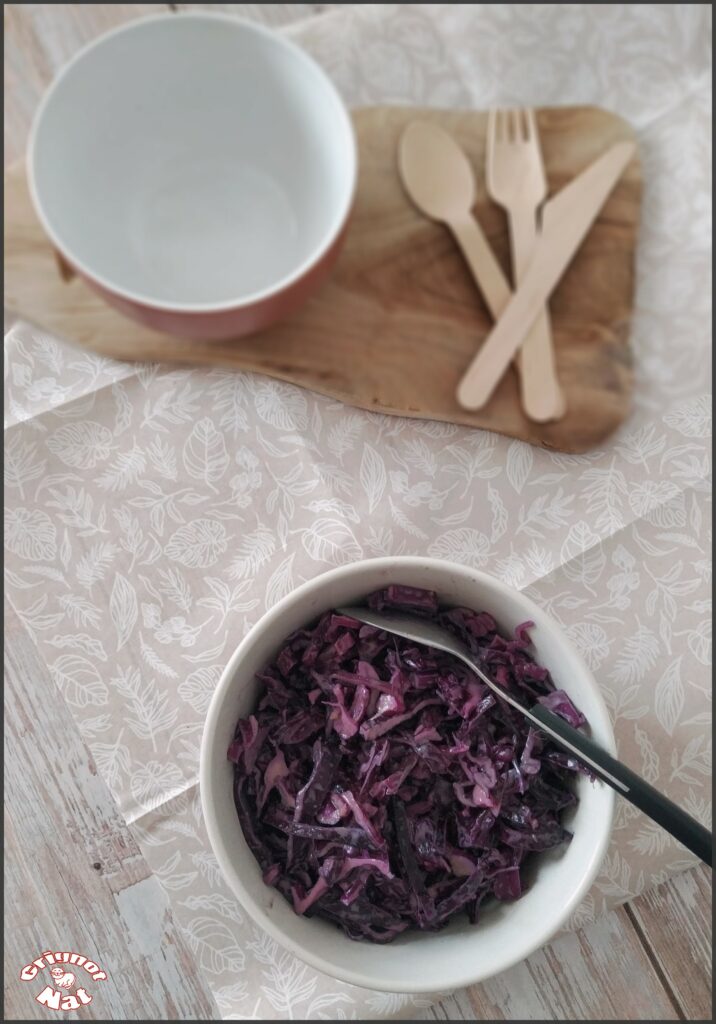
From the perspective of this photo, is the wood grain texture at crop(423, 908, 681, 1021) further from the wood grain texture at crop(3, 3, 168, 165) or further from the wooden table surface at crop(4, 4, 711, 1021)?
the wood grain texture at crop(3, 3, 168, 165)

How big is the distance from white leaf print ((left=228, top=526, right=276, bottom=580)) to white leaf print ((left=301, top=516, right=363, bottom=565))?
0.03 m

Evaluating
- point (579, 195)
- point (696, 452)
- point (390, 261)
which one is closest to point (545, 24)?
point (579, 195)

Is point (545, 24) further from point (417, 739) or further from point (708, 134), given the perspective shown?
point (417, 739)

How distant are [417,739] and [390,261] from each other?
442 millimetres

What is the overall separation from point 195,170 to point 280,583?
1.33 feet

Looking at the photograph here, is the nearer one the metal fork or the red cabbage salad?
the red cabbage salad

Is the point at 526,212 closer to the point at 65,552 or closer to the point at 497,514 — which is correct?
the point at 497,514

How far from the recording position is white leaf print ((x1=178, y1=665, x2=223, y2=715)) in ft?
2.45

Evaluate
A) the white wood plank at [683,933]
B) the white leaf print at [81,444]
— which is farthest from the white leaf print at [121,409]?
the white wood plank at [683,933]

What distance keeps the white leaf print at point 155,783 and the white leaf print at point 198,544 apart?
0.18 meters

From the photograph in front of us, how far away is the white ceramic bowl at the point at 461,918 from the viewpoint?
0.57 metres

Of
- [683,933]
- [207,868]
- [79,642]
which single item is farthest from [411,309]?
[683,933]

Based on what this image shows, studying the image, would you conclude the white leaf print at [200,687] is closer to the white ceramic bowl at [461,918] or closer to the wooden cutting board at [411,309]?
the white ceramic bowl at [461,918]

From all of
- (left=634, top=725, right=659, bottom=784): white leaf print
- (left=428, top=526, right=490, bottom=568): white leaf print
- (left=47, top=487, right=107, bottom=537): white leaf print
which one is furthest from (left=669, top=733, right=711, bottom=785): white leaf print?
(left=47, top=487, right=107, bottom=537): white leaf print
